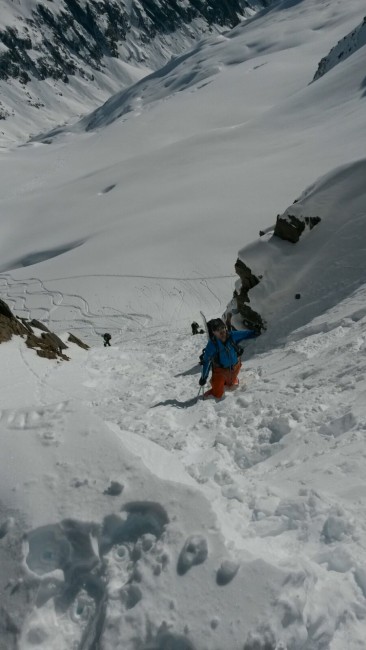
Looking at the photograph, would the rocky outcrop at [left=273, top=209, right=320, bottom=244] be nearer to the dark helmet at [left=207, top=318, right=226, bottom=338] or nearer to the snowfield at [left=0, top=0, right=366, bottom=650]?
the snowfield at [left=0, top=0, right=366, bottom=650]

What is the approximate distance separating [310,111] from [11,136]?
158793mm

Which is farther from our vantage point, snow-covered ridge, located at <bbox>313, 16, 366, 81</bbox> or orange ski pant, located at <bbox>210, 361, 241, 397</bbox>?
snow-covered ridge, located at <bbox>313, 16, 366, 81</bbox>

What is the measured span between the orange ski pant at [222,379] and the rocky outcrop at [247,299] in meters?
3.65

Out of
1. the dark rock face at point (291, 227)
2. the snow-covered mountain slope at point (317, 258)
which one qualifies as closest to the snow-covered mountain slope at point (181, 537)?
the snow-covered mountain slope at point (317, 258)

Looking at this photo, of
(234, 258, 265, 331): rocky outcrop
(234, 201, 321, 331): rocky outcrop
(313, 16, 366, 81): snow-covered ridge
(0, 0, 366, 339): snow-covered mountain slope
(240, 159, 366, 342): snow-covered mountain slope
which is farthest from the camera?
(313, 16, 366, 81): snow-covered ridge

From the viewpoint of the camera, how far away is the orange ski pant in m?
7.81

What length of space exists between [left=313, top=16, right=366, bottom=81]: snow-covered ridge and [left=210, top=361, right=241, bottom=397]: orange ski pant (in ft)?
248

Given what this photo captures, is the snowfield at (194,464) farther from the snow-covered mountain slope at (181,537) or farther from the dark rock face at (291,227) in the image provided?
the dark rock face at (291,227)

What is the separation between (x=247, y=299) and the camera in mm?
12039

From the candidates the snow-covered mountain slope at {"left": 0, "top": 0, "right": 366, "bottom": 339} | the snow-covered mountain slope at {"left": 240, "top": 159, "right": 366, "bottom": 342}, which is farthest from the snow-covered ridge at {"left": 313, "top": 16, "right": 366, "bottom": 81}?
the snow-covered mountain slope at {"left": 240, "top": 159, "right": 366, "bottom": 342}

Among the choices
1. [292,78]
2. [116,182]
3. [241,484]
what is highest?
[241,484]

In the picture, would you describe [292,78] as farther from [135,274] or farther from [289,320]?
[289,320]

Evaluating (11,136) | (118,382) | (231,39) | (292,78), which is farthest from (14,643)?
(11,136)

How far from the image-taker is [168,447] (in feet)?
18.7
